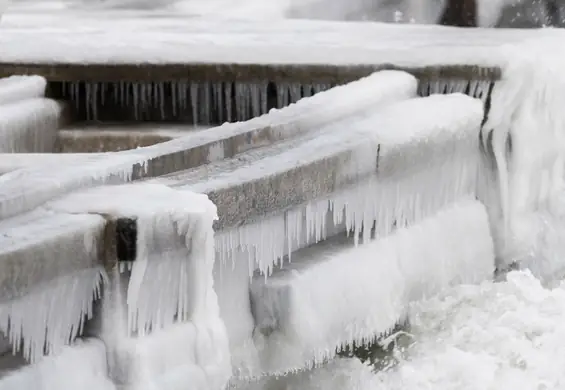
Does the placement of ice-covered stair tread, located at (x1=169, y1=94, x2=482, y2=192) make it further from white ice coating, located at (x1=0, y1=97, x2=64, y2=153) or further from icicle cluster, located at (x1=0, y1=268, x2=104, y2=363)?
white ice coating, located at (x1=0, y1=97, x2=64, y2=153)

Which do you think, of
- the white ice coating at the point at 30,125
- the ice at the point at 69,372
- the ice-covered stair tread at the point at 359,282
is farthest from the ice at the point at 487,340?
the white ice coating at the point at 30,125

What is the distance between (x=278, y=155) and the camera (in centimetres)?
344

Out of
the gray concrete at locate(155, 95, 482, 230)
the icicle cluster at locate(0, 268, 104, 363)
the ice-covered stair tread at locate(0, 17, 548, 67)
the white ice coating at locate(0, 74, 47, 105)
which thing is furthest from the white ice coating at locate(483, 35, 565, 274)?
the icicle cluster at locate(0, 268, 104, 363)

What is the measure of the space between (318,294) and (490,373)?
0.63 meters

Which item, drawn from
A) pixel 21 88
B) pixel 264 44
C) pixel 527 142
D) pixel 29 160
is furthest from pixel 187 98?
pixel 527 142

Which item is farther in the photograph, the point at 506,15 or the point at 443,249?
the point at 506,15

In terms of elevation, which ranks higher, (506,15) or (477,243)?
Answer: (506,15)

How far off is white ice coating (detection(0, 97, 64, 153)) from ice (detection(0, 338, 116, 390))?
6.22 feet

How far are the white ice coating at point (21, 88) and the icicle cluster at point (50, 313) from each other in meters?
2.16

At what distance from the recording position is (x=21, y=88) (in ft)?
15.5

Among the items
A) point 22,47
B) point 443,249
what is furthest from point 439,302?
point 22,47

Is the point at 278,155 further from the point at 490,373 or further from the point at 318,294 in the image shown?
the point at 490,373

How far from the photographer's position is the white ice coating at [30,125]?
435cm

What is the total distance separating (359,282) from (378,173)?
0.41m
